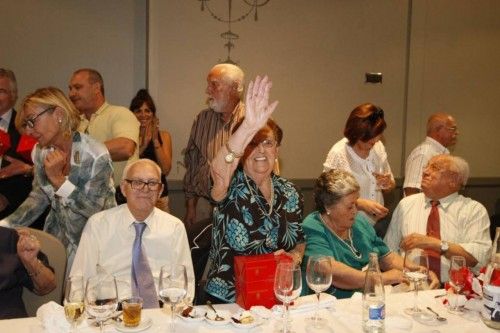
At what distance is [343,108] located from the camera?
599cm

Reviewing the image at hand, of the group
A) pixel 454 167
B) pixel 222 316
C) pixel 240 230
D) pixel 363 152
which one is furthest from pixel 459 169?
pixel 222 316

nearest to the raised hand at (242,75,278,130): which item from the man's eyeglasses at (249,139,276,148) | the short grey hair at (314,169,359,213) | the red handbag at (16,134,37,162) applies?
the man's eyeglasses at (249,139,276,148)

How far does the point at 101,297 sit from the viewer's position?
6.39 ft

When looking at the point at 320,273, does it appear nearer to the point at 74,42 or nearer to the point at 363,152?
the point at 363,152

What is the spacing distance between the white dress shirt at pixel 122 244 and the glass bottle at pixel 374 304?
87 centimetres

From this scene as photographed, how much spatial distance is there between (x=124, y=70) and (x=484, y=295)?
3.97m

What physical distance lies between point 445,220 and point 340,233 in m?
0.84

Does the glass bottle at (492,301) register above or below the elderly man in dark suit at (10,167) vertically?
below

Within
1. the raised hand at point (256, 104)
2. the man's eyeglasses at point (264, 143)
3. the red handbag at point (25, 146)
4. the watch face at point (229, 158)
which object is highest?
the raised hand at point (256, 104)

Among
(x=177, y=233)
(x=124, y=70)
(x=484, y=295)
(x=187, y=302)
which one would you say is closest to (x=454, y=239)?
(x=484, y=295)

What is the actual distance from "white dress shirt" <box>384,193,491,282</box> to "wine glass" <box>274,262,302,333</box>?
157 centimetres

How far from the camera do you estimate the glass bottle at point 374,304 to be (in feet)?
6.95

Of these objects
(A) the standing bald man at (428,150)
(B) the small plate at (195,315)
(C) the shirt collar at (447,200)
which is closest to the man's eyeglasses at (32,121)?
(B) the small plate at (195,315)

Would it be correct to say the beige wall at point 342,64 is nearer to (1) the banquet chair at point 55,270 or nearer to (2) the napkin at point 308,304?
(1) the banquet chair at point 55,270
